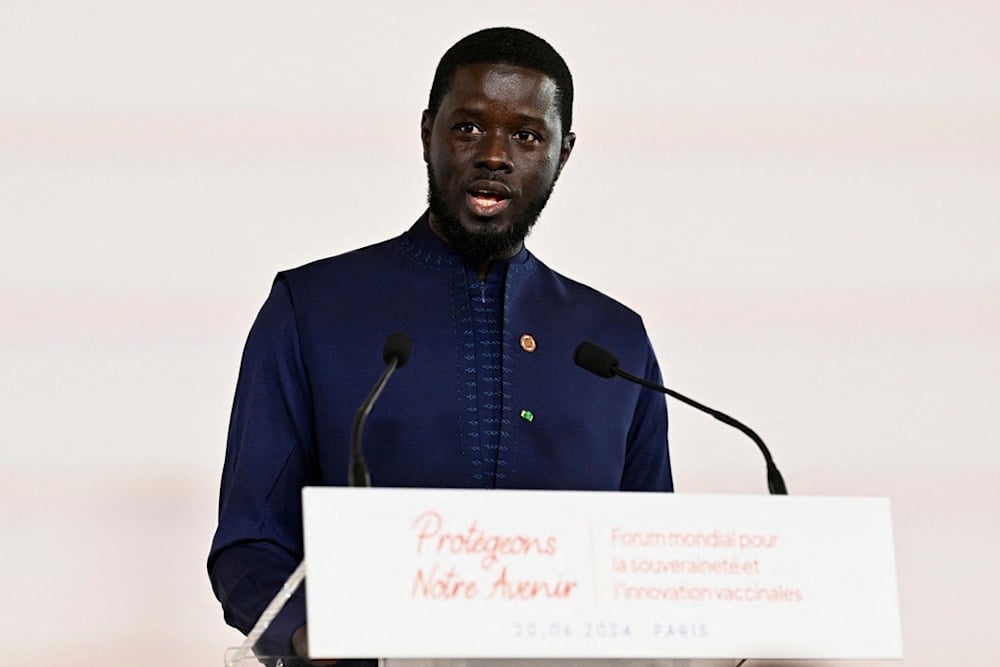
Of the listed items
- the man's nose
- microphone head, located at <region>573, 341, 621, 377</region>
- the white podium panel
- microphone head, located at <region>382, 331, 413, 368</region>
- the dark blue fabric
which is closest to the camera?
the white podium panel

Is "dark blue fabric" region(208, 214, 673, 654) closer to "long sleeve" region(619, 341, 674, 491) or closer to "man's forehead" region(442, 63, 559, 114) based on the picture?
"long sleeve" region(619, 341, 674, 491)

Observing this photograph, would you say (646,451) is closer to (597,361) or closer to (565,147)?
(565,147)

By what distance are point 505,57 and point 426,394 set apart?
1.56 ft

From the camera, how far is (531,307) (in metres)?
2.51

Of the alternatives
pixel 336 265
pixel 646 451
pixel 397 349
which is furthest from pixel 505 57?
pixel 397 349

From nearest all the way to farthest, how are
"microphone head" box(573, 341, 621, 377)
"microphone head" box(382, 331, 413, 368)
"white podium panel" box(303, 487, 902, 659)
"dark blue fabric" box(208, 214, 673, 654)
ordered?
"white podium panel" box(303, 487, 902, 659), "microphone head" box(382, 331, 413, 368), "microphone head" box(573, 341, 621, 377), "dark blue fabric" box(208, 214, 673, 654)

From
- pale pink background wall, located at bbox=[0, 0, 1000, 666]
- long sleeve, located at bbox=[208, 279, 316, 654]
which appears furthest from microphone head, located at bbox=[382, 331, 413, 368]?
pale pink background wall, located at bbox=[0, 0, 1000, 666]

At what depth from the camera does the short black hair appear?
244 centimetres

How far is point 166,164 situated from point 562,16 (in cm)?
74

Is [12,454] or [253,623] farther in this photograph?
[12,454]

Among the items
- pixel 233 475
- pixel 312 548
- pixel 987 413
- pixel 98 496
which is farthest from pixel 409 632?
pixel 987 413

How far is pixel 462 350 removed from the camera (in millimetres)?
2410

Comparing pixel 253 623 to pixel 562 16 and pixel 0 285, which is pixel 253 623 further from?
pixel 562 16

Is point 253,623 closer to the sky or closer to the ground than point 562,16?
closer to the ground
